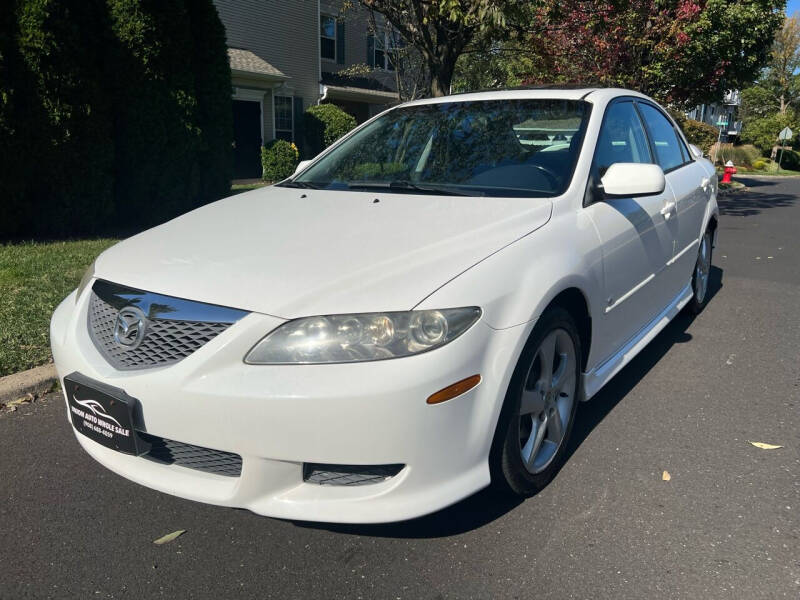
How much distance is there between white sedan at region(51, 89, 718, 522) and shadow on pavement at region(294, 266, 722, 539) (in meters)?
0.16

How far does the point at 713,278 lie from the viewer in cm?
718

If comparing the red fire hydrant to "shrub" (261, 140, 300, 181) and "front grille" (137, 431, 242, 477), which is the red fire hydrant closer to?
"shrub" (261, 140, 300, 181)

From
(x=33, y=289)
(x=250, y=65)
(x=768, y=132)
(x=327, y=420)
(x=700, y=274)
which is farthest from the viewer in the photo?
(x=768, y=132)

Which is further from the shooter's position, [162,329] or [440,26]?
[440,26]

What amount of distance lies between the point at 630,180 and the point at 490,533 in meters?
1.66

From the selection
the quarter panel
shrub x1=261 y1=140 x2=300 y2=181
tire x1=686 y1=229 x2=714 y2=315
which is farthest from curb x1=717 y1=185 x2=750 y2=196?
the quarter panel

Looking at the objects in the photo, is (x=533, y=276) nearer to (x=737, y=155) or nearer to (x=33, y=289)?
(x=33, y=289)

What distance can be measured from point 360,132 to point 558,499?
97.3 inches

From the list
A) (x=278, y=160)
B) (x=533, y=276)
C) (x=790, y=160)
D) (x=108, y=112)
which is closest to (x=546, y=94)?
(x=533, y=276)

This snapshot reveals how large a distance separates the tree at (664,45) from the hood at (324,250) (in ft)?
36.7

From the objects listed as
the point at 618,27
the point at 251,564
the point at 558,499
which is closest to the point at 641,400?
the point at 558,499

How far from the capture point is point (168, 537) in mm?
2594

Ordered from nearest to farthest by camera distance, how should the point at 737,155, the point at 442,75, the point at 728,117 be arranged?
the point at 442,75, the point at 737,155, the point at 728,117

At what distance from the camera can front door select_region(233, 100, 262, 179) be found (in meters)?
19.4
